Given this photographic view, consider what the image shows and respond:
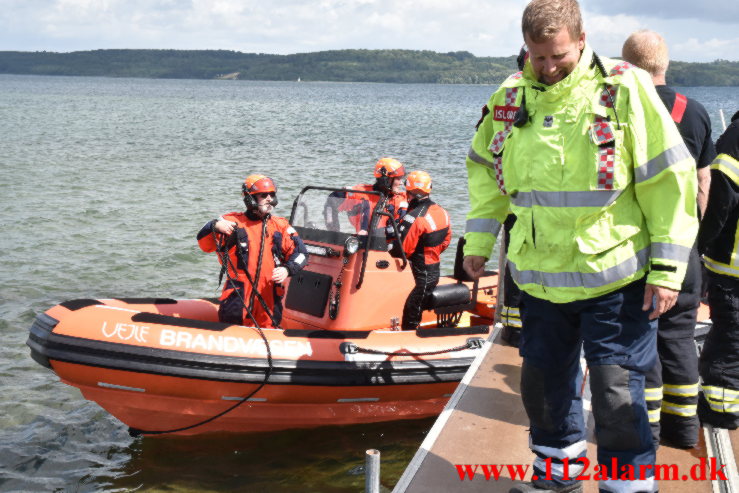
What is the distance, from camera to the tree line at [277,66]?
172 metres

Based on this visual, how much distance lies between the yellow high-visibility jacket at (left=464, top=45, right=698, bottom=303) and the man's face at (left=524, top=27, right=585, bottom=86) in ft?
0.10

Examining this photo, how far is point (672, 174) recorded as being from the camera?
7.66 feet

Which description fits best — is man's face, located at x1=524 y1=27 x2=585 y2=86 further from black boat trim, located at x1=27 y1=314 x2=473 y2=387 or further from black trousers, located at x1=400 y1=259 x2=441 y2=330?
black trousers, located at x1=400 y1=259 x2=441 y2=330

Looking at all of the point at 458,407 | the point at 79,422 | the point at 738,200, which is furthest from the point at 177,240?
the point at 738,200

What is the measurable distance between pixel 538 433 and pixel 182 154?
22751 millimetres

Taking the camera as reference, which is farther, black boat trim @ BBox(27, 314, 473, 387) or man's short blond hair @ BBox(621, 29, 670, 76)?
black boat trim @ BBox(27, 314, 473, 387)

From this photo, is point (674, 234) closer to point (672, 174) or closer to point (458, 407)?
point (672, 174)

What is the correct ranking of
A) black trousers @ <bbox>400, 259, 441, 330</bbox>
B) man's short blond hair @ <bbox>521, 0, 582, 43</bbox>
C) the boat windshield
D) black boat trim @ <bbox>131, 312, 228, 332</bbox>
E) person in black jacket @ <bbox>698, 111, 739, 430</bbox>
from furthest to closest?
1. black trousers @ <bbox>400, 259, 441, 330</bbox>
2. the boat windshield
3. black boat trim @ <bbox>131, 312, 228, 332</bbox>
4. person in black jacket @ <bbox>698, 111, 739, 430</bbox>
5. man's short blond hair @ <bbox>521, 0, 582, 43</bbox>

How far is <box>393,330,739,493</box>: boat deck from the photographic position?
2.89m

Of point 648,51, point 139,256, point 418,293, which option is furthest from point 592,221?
point 139,256

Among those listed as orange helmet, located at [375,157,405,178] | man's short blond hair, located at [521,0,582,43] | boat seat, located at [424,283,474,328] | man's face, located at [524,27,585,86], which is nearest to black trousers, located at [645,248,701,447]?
man's face, located at [524,27,585,86]

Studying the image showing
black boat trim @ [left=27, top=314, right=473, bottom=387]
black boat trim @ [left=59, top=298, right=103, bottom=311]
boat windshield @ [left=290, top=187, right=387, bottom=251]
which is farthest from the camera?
boat windshield @ [left=290, top=187, right=387, bottom=251]

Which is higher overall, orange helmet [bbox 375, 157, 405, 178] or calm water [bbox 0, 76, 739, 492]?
orange helmet [bbox 375, 157, 405, 178]

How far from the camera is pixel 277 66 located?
7062 inches
